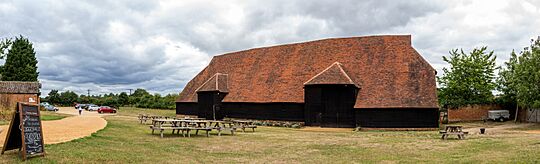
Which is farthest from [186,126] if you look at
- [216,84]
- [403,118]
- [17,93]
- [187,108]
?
[187,108]

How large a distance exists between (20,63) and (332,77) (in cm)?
4552

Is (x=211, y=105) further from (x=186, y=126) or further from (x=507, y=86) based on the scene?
(x=507, y=86)

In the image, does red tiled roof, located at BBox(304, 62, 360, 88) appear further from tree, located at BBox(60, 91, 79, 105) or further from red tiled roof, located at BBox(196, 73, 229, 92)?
tree, located at BBox(60, 91, 79, 105)

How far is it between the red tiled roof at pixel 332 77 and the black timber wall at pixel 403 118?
→ 106 inches

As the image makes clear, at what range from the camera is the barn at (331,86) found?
94.3 feet

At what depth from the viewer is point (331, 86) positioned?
3000 cm

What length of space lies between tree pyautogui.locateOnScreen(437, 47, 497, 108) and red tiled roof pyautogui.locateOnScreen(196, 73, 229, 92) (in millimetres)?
20088

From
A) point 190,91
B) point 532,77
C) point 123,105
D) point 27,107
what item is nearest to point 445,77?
point 532,77

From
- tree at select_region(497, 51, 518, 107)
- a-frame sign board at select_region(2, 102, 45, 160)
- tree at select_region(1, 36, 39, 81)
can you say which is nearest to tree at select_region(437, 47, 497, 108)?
tree at select_region(497, 51, 518, 107)

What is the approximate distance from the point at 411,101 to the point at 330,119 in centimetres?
573

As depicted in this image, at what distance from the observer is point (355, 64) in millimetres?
32531

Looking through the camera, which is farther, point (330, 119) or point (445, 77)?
point (445, 77)

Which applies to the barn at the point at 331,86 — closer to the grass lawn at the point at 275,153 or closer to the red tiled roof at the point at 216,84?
the red tiled roof at the point at 216,84

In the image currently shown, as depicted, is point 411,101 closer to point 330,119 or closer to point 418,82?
point 418,82
